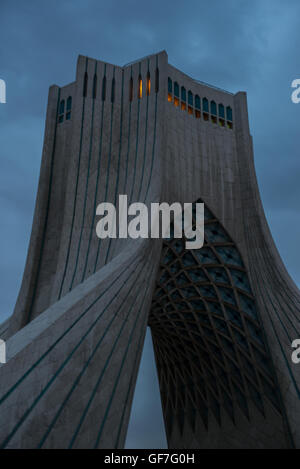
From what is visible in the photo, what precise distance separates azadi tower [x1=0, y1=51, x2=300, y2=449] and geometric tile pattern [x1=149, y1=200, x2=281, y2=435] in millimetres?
60

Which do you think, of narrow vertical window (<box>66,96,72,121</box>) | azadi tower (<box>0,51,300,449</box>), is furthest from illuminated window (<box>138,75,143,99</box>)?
narrow vertical window (<box>66,96,72,121</box>)

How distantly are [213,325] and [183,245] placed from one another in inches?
183

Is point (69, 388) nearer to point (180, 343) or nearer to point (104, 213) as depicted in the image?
point (104, 213)

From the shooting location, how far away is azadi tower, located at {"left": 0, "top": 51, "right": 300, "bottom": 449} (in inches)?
678

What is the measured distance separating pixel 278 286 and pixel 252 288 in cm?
122

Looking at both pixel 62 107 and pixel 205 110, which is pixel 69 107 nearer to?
pixel 62 107

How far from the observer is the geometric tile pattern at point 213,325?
65.2ft

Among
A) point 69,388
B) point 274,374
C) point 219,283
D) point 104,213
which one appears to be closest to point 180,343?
point 219,283

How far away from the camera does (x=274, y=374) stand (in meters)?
18.1

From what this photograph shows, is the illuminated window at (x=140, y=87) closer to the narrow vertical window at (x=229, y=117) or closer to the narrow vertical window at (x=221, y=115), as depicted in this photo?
the narrow vertical window at (x=221, y=115)

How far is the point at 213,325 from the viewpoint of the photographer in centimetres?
2175

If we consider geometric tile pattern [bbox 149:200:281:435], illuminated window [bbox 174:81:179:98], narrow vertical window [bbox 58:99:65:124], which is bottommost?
geometric tile pattern [bbox 149:200:281:435]

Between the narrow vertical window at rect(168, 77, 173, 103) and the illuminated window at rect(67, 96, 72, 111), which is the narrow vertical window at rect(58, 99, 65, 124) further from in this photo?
the narrow vertical window at rect(168, 77, 173, 103)

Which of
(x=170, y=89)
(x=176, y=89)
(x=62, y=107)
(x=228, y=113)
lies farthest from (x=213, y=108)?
(x=62, y=107)
